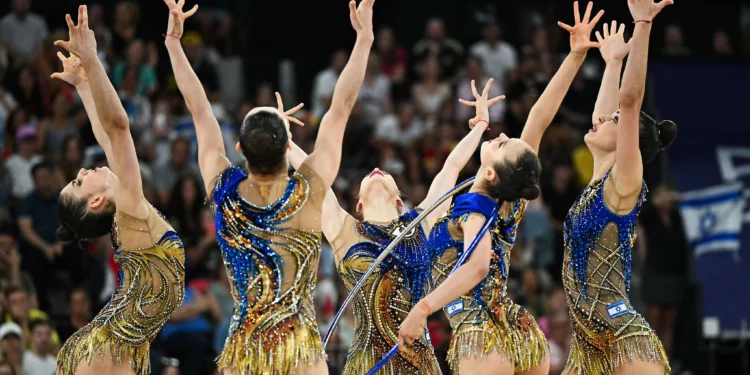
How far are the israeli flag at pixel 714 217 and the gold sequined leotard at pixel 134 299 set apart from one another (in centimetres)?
705

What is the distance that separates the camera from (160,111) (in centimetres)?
1157

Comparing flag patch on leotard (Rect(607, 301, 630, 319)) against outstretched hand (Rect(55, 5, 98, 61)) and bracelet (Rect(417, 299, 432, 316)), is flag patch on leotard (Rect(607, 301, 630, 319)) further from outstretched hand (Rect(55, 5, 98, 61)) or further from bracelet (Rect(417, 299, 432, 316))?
outstretched hand (Rect(55, 5, 98, 61))

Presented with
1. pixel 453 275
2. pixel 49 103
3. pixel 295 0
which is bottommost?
pixel 453 275

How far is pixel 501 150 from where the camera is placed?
5469 mm

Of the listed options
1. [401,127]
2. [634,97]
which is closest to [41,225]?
[401,127]

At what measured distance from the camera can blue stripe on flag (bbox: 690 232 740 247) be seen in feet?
38.2

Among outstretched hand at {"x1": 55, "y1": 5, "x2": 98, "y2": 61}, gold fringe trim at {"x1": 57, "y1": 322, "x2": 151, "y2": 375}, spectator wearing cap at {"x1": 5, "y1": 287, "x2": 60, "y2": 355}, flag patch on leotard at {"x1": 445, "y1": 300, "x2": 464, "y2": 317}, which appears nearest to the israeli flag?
spectator wearing cap at {"x1": 5, "y1": 287, "x2": 60, "y2": 355}

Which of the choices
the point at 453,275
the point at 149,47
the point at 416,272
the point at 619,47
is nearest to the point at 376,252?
the point at 416,272

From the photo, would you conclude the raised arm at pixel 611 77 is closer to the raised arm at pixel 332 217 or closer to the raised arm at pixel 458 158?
the raised arm at pixel 458 158

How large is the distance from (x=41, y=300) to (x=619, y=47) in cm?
557

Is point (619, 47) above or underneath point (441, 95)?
underneath

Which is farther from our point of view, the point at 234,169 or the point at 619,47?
the point at 619,47

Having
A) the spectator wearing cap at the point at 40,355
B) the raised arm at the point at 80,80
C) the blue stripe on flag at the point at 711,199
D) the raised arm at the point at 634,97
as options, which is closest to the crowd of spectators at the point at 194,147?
the spectator wearing cap at the point at 40,355

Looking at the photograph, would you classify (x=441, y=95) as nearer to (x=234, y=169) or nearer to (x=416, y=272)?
(x=416, y=272)
